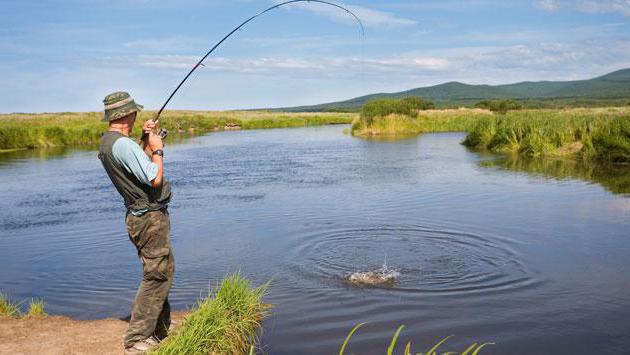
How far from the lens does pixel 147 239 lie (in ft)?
14.3

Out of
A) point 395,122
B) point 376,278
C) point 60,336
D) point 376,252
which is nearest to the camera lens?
point 60,336

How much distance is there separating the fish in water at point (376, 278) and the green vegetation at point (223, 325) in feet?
4.80

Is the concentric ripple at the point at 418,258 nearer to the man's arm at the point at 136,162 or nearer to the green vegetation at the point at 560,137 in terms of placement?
the man's arm at the point at 136,162

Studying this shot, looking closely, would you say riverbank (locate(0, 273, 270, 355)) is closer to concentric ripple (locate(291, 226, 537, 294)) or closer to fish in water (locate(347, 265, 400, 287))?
fish in water (locate(347, 265, 400, 287))

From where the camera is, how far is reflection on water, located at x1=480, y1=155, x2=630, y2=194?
1385 centimetres

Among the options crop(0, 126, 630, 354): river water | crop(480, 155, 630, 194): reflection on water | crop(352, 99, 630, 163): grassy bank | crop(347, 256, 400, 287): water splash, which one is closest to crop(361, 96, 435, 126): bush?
crop(352, 99, 630, 163): grassy bank

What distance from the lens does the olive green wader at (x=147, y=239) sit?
4266mm

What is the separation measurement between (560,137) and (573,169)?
13.8 ft

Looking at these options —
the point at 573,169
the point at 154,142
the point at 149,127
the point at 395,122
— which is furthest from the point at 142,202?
the point at 395,122

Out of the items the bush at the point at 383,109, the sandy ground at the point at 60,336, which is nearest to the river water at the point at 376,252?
the sandy ground at the point at 60,336

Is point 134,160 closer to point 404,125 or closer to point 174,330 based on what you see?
point 174,330

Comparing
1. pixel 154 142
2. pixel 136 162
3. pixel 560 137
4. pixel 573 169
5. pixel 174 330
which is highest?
pixel 154 142

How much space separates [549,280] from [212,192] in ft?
30.3

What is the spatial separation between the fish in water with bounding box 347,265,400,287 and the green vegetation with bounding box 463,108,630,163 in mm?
12351
